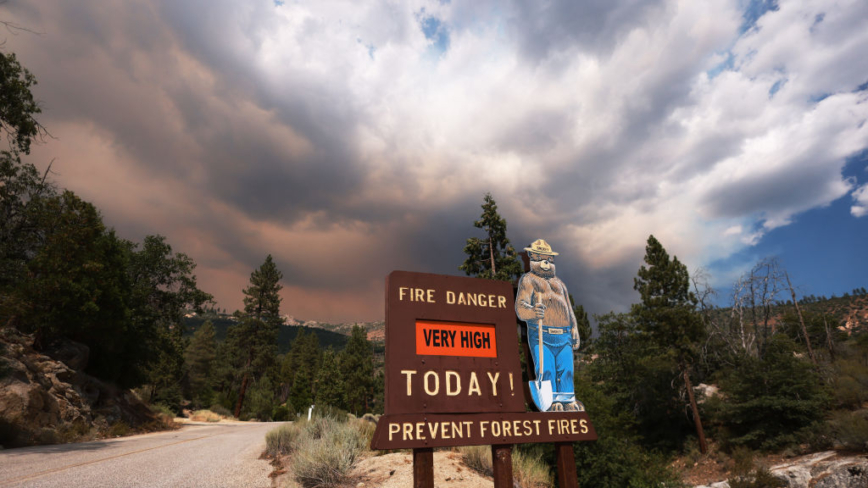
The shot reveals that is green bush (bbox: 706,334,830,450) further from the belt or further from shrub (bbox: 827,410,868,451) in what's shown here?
the belt

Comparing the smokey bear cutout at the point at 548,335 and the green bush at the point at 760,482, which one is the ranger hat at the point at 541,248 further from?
the green bush at the point at 760,482

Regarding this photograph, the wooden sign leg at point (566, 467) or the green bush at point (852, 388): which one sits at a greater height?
the green bush at point (852, 388)

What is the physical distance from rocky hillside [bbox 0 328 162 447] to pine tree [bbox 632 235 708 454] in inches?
1341

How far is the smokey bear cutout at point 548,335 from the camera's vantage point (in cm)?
650

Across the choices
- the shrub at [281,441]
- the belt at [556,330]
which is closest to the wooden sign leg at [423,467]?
the belt at [556,330]

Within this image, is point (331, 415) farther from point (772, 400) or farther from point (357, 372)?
point (357, 372)

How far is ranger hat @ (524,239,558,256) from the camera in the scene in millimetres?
7535

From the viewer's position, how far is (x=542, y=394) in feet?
21.2

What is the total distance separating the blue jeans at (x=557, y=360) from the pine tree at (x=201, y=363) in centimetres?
6222

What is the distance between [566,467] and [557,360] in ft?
5.35

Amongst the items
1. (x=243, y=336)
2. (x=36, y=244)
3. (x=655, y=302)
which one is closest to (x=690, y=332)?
(x=655, y=302)

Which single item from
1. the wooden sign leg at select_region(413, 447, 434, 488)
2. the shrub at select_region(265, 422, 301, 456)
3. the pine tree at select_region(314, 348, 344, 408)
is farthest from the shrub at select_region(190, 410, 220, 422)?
the wooden sign leg at select_region(413, 447, 434, 488)

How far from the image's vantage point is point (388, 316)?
5.64m

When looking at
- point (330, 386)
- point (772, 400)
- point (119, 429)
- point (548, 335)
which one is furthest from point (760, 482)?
point (330, 386)
